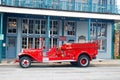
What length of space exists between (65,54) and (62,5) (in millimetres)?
9807

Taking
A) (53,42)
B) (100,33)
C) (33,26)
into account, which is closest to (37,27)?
(33,26)

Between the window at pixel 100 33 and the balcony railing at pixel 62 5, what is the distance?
193 centimetres

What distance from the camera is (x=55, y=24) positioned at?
35.3 m

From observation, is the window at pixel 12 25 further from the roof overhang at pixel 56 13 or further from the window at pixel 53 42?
the window at pixel 53 42

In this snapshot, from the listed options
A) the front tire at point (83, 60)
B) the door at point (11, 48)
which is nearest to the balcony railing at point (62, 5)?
the door at point (11, 48)

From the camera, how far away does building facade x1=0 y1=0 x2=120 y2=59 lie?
1270 inches

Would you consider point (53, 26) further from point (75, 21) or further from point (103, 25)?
point (103, 25)

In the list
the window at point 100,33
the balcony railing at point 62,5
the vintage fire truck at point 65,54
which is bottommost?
the vintage fire truck at point 65,54

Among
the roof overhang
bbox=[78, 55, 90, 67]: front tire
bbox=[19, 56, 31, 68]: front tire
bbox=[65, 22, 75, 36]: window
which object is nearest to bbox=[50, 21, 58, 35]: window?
bbox=[65, 22, 75, 36]: window

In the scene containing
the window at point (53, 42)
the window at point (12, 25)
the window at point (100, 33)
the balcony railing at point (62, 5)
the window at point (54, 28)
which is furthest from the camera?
the window at point (100, 33)

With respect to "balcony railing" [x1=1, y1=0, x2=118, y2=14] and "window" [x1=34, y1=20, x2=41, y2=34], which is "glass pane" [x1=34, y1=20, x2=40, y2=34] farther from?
"balcony railing" [x1=1, y1=0, x2=118, y2=14]

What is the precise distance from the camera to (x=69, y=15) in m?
32.3

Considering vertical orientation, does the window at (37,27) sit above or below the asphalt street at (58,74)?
above

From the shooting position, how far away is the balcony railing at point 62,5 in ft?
105
